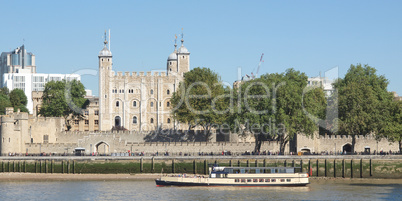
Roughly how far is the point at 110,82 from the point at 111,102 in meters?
3.14

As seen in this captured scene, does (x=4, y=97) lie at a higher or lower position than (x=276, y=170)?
higher

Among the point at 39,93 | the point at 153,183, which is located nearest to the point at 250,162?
the point at 153,183

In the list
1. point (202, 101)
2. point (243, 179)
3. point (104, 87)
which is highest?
point (104, 87)

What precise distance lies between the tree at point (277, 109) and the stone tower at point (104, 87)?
31.7 meters

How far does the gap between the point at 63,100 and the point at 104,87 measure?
23.9 ft

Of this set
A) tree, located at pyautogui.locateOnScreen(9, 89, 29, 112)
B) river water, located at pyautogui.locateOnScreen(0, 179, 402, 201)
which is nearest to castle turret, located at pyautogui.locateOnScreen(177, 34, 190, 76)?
tree, located at pyautogui.locateOnScreen(9, 89, 29, 112)

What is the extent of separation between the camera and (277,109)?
84.9 m

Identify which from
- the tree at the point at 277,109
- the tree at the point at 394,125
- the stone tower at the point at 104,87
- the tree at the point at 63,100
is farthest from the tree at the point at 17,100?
the tree at the point at 394,125

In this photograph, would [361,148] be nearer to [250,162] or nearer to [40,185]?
[250,162]

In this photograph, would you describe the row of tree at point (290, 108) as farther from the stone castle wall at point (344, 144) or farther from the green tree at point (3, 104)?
the green tree at point (3, 104)

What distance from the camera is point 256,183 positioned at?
70375 millimetres

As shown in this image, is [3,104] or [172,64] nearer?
[172,64]

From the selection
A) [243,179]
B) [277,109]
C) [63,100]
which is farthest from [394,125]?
[63,100]

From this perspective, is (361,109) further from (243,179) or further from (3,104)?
(3,104)
